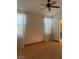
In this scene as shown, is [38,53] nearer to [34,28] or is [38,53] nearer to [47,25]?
[34,28]

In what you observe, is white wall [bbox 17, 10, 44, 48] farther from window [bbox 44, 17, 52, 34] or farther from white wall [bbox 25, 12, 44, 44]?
window [bbox 44, 17, 52, 34]

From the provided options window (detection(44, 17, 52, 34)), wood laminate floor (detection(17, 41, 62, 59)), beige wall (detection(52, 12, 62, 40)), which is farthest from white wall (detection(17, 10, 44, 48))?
beige wall (detection(52, 12, 62, 40))

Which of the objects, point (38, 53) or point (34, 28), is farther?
point (34, 28)

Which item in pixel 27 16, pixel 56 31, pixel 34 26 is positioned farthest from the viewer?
pixel 56 31

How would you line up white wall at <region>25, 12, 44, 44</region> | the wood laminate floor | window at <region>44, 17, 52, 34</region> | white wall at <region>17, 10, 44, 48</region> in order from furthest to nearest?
1. window at <region>44, 17, 52, 34</region>
2. white wall at <region>25, 12, 44, 44</region>
3. white wall at <region>17, 10, 44, 48</region>
4. the wood laminate floor

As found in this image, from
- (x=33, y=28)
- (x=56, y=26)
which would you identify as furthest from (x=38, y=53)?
(x=56, y=26)

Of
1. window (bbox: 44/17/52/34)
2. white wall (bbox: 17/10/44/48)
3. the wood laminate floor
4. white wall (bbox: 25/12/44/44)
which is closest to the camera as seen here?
the wood laminate floor


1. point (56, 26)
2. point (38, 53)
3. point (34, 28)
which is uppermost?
point (56, 26)

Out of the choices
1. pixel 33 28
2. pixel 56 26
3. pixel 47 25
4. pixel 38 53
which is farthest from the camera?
pixel 56 26

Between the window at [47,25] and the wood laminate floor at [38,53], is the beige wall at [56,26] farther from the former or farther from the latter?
the wood laminate floor at [38,53]
